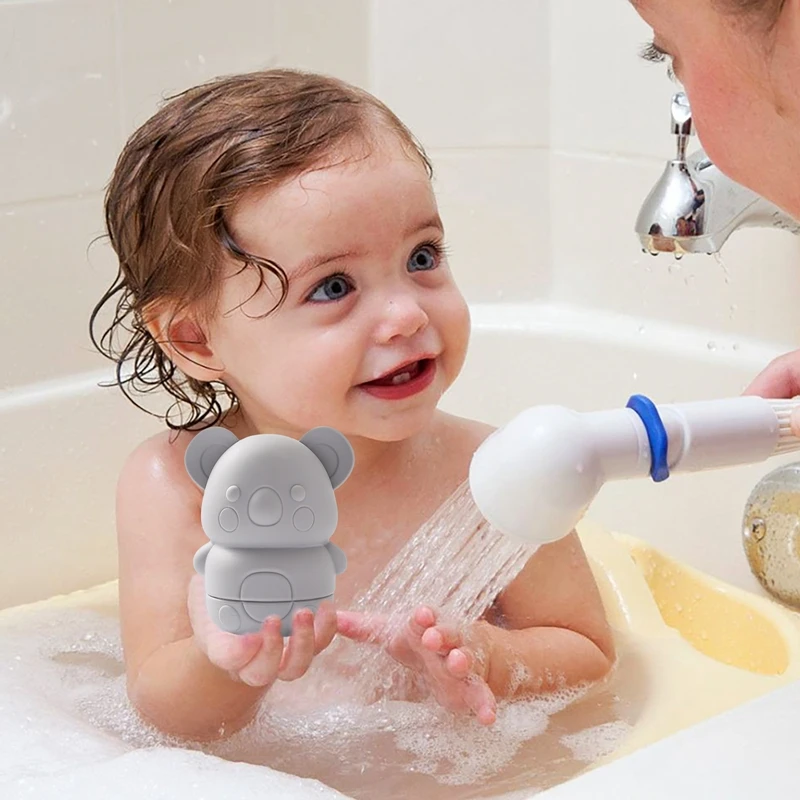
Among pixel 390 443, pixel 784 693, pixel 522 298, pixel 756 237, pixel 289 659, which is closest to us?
pixel 784 693

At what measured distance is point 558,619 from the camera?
4.14 ft

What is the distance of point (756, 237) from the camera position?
5.19ft

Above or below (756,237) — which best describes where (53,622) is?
below

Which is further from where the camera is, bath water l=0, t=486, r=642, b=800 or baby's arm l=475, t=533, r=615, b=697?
baby's arm l=475, t=533, r=615, b=697

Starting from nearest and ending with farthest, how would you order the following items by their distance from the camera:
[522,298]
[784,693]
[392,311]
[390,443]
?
1. [784,693]
2. [392,311]
3. [390,443]
4. [522,298]

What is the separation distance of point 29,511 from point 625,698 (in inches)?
28.5

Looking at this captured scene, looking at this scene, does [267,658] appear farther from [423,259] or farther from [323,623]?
[423,259]

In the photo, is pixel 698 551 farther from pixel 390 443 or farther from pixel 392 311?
pixel 392 311

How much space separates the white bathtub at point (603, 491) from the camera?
1.59m

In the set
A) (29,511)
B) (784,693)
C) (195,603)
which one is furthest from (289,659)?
(29,511)

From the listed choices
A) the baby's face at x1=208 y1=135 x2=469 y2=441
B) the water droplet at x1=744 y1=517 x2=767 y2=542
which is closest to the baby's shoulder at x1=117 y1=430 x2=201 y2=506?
the baby's face at x1=208 y1=135 x2=469 y2=441

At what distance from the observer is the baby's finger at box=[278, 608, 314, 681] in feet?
3.23

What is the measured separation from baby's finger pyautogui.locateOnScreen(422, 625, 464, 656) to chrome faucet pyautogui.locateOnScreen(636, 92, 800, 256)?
468 mm

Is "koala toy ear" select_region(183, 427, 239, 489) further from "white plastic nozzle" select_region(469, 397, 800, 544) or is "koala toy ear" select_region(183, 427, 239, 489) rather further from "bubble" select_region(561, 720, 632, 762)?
"bubble" select_region(561, 720, 632, 762)
